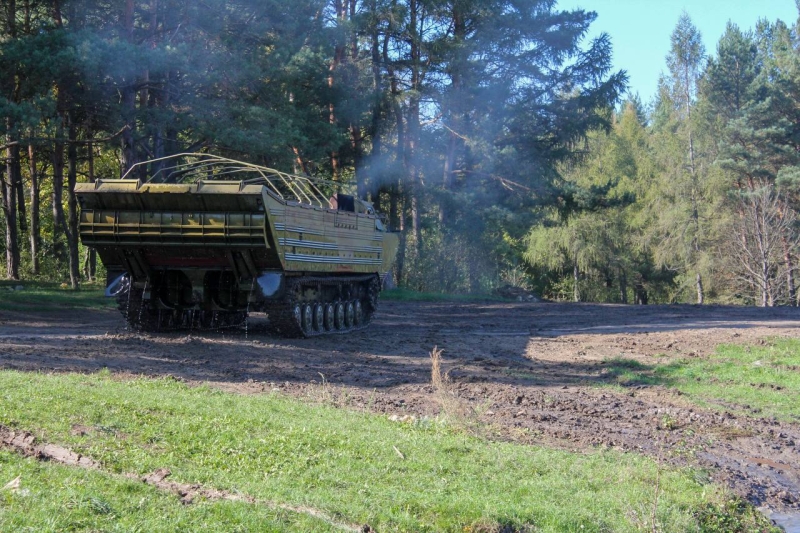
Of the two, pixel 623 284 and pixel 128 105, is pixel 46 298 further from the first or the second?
pixel 623 284

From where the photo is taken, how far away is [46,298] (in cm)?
2273

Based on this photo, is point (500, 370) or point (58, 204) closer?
point (500, 370)

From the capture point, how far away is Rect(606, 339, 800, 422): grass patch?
11.7 metres

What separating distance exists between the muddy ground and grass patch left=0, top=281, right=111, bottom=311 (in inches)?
41.6

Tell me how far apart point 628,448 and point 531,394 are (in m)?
2.85

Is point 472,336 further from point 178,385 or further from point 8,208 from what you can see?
point 8,208

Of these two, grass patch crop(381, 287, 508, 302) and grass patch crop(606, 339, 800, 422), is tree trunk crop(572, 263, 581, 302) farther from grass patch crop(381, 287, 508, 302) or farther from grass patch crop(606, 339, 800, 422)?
grass patch crop(606, 339, 800, 422)

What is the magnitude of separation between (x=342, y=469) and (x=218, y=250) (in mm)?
8619

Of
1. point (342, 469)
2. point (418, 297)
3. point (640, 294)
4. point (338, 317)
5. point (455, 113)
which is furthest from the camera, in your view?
point (640, 294)

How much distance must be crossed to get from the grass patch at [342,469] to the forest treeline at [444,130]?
1391 centimetres

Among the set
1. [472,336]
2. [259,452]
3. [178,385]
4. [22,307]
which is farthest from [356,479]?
[22,307]

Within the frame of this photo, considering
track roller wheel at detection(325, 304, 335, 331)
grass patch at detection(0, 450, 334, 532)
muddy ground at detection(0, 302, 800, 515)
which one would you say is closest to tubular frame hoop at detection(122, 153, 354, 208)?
track roller wheel at detection(325, 304, 335, 331)

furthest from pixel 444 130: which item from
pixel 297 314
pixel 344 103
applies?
pixel 297 314

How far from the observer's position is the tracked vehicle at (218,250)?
14.7 meters
